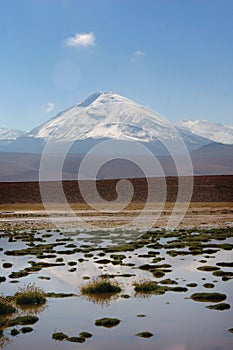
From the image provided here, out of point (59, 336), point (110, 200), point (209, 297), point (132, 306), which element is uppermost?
point (110, 200)

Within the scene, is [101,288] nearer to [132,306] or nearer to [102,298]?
[102,298]

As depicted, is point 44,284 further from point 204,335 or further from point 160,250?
point 160,250

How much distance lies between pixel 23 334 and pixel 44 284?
7.98 meters

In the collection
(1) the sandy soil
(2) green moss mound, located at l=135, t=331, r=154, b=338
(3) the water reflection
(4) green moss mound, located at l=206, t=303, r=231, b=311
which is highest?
(1) the sandy soil

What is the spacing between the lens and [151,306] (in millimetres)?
20281

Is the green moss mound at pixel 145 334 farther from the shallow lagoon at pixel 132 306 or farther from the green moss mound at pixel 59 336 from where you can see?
the green moss mound at pixel 59 336

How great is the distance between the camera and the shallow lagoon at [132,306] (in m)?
16.1

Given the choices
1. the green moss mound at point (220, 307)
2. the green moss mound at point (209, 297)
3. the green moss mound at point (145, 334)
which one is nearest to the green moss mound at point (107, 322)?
the green moss mound at point (145, 334)

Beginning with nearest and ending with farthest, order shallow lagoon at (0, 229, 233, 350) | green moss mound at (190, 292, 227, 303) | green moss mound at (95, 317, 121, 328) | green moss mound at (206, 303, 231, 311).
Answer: shallow lagoon at (0, 229, 233, 350) → green moss mound at (95, 317, 121, 328) → green moss mound at (206, 303, 231, 311) → green moss mound at (190, 292, 227, 303)

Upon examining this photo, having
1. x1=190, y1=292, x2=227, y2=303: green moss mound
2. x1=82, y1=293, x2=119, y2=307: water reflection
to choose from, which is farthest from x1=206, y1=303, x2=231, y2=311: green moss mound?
x1=82, y1=293, x2=119, y2=307: water reflection

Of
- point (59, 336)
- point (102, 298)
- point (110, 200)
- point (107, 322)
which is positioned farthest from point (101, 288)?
point (110, 200)

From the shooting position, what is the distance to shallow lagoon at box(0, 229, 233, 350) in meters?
16.1

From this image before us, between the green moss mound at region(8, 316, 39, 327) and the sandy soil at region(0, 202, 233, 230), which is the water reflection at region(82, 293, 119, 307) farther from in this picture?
the sandy soil at region(0, 202, 233, 230)

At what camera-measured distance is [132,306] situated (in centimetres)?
2045
